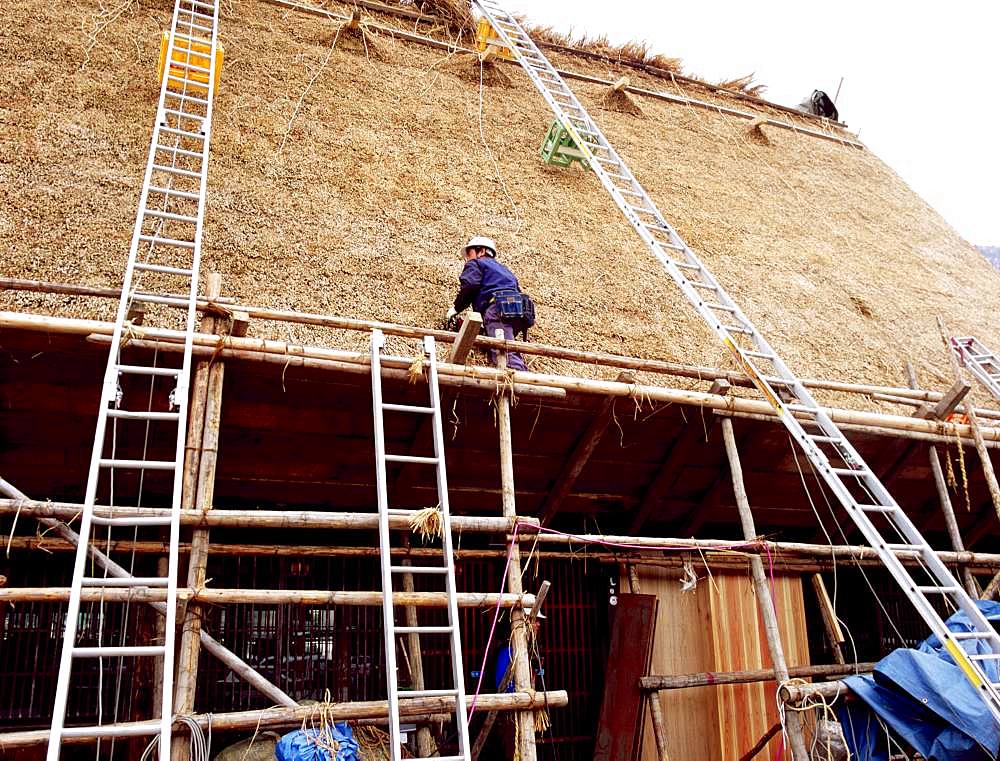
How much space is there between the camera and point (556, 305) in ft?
17.7

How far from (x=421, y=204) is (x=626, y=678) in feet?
11.6

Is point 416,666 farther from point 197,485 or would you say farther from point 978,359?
point 978,359

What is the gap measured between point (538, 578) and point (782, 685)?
1874mm

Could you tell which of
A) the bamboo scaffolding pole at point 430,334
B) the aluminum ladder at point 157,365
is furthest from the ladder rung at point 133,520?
the bamboo scaffolding pole at point 430,334

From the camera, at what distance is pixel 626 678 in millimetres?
4660

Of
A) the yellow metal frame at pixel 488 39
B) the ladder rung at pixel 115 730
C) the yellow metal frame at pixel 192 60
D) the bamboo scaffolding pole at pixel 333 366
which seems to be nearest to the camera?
the ladder rung at pixel 115 730

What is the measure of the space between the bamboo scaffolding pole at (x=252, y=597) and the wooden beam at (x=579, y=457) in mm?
1303

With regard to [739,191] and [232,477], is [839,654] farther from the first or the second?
[739,191]

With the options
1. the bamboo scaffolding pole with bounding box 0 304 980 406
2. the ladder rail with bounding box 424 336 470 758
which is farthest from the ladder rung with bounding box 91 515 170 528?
the ladder rail with bounding box 424 336 470 758

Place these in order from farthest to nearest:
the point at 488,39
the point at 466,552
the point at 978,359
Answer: the point at 488,39, the point at 978,359, the point at 466,552

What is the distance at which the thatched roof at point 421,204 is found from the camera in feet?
15.2

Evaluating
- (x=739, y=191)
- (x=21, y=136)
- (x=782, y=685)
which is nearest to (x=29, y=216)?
(x=21, y=136)

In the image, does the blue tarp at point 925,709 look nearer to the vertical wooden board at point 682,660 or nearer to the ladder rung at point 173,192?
the vertical wooden board at point 682,660

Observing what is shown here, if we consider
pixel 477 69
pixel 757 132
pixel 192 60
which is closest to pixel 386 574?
pixel 192 60
